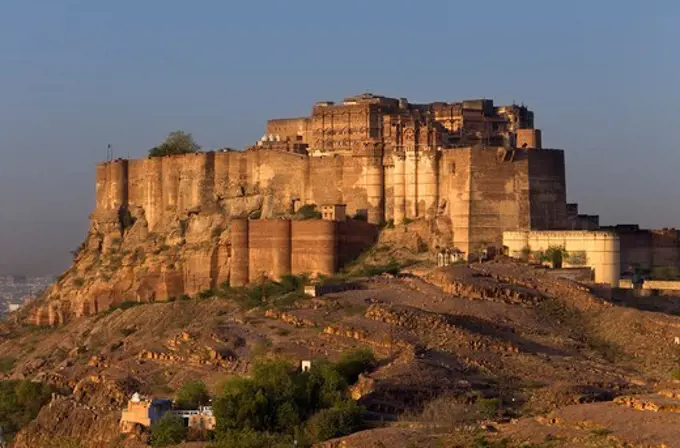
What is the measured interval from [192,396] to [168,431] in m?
3.32

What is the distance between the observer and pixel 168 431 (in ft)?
163

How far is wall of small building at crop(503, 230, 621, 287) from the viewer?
68625 mm

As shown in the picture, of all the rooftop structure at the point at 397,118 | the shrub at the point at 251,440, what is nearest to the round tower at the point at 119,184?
the rooftop structure at the point at 397,118

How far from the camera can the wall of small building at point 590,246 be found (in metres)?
68.6

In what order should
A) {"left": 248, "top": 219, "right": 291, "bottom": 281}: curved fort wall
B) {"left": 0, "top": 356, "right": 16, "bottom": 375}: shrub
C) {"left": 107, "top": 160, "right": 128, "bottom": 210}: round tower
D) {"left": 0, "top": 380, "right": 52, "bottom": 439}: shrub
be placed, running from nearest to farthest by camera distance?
{"left": 0, "top": 380, "right": 52, "bottom": 439}: shrub
{"left": 248, "top": 219, "right": 291, "bottom": 281}: curved fort wall
{"left": 0, "top": 356, "right": 16, "bottom": 375}: shrub
{"left": 107, "top": 160, "right": 128, "bottom": 210}: round tower

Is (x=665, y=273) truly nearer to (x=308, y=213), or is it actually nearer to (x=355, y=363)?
(x=308, y=213)

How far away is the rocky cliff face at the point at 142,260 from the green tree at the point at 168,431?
81.7 ft

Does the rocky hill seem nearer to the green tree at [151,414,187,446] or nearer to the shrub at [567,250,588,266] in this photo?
the green tree at [151,414,187,446]

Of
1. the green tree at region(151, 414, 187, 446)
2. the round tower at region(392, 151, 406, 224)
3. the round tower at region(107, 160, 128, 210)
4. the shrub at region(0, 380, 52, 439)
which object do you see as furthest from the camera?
the round tower at region(107, 160, 128, 210)

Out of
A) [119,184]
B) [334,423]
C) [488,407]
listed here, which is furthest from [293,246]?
[334,423]

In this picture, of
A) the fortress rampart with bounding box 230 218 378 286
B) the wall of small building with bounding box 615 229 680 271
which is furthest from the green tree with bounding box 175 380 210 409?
the wall of small building with bounding box 615 229 680 271

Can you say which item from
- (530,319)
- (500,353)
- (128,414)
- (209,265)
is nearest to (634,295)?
(530,319)

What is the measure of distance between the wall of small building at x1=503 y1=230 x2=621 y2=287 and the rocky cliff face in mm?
11843

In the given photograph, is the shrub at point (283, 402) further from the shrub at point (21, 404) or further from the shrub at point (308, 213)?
the shrub at point (308, 213)
